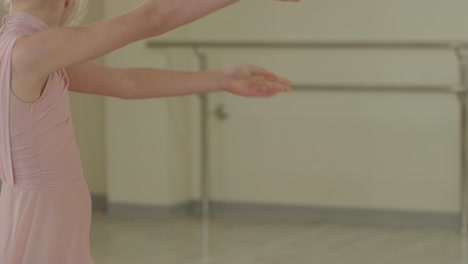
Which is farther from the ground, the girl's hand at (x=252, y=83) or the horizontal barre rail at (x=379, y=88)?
the horizontal barre rail at (x=379, y=88)

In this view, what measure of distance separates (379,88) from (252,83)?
12.9ft

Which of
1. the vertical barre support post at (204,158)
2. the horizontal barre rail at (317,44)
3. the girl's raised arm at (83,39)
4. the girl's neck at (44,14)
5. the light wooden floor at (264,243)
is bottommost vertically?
the light wooden floor at (264,243)

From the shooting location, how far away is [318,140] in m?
6.47

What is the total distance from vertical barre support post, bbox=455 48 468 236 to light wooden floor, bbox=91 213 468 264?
121mm

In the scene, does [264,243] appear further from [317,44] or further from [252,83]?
[252,83]

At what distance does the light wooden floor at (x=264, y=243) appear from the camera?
5.32 metres

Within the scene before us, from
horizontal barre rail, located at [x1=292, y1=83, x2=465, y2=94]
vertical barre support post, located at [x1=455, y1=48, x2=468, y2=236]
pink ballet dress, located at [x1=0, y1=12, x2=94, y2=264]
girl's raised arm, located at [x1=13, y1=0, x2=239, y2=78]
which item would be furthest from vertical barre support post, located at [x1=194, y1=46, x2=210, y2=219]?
girl's raised arm, located at [x1=13, y1=0, x2=239, y2=78]

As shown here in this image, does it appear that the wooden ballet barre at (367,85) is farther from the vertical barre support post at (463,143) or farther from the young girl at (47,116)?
the young girl at (47,116)

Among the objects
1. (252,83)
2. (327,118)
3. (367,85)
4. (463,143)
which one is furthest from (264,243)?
(252,83)

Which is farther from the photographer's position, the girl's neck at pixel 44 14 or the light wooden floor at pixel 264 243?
the light wooden floor at pixel 264 243

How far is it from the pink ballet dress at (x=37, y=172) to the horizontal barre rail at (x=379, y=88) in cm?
420

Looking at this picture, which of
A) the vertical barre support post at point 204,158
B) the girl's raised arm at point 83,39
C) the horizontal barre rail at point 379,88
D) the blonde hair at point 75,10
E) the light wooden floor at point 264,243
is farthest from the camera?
the vertical barre support post at point 204,158

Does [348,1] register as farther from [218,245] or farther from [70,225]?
[70,225]

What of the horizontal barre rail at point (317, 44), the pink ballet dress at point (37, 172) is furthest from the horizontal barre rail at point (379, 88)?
the pink ballet dress at point (37, 172)
